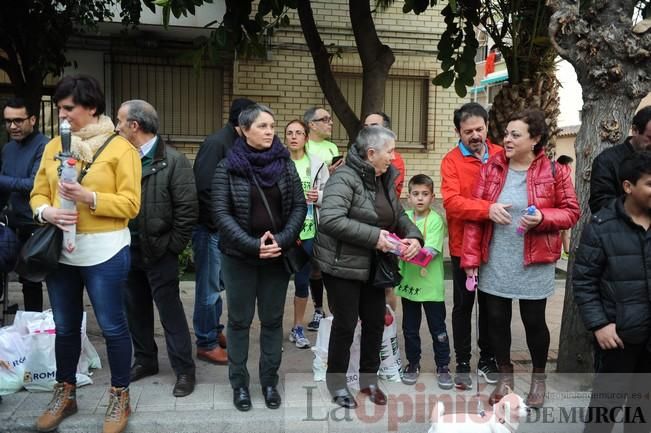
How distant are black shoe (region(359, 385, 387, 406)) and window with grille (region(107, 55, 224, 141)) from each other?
23.5 feet

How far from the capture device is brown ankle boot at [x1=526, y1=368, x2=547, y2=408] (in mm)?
4164

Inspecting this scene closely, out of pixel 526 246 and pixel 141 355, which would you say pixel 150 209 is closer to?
pixel 141 355

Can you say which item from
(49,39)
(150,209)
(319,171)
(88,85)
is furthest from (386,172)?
(49,39)

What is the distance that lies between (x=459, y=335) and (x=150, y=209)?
7.89ft

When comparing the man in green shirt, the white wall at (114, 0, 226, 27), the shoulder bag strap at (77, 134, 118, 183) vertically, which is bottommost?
the shoulder bag strap at (77, 134, 118, 183)

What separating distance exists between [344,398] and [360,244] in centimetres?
107

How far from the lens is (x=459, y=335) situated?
182 inches

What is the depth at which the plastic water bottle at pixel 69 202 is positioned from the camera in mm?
3303

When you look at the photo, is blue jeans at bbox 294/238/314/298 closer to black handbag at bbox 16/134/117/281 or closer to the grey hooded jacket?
the grey hooded jacket

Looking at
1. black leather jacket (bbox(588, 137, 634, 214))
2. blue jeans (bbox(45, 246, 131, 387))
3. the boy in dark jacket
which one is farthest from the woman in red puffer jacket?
blue jeans (bbox(45, 246, 131, 387))

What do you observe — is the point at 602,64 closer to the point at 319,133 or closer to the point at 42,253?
the point at 319,133

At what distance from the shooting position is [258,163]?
3.93m

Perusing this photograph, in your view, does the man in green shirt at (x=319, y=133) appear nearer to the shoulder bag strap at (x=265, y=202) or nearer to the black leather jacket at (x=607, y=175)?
the shoulder bag strap at (x=265, y=202)

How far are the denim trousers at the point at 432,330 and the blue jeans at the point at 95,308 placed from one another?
2.03m
